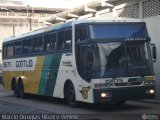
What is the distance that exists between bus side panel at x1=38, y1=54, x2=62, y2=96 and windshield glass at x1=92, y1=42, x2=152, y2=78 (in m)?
3.18

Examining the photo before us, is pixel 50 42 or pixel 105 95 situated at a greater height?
pixel 50 42

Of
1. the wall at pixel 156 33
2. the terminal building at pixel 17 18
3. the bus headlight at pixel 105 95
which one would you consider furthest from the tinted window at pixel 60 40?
the terminal building at pixel 17 18

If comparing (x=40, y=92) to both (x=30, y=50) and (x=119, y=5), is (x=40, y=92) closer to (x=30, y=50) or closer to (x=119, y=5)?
(x=30, y=50)

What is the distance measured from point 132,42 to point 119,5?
33.7ft

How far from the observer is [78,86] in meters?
16.7

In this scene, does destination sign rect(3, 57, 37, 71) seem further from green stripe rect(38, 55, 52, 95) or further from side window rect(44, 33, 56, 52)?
side window rect(44, 33, 56, 52)

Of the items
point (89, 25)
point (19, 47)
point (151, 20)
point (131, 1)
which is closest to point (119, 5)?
point (131, 1)

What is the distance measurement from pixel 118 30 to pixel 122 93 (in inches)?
90.1

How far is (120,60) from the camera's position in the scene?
1581cm

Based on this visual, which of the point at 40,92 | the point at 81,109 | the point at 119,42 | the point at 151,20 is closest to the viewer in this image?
the point at 119,42

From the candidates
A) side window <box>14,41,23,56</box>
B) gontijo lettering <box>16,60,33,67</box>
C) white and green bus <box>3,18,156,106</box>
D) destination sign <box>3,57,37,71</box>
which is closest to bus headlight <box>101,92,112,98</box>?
white and green bus <box>3,18,156,106</box>

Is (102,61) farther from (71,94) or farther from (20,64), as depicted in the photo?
(20,64)

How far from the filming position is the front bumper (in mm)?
15453

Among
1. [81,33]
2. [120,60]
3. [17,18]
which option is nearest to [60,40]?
[81,33]
